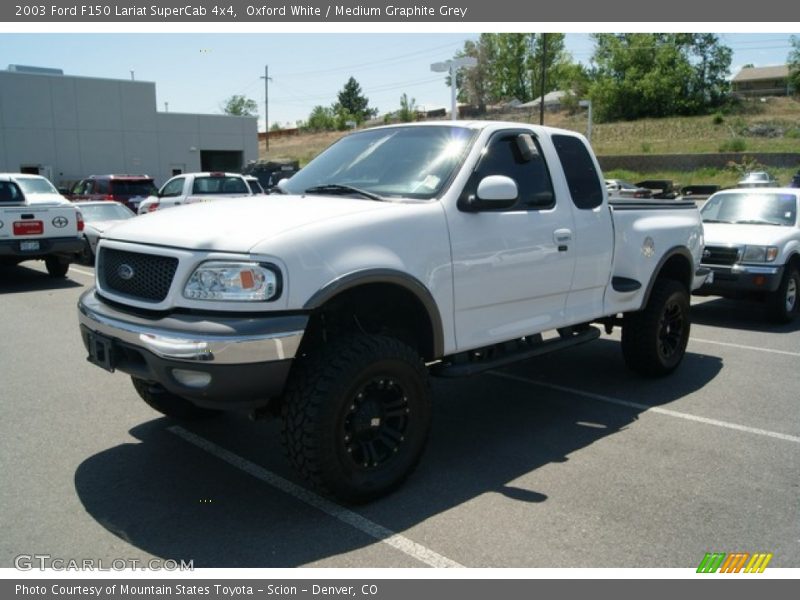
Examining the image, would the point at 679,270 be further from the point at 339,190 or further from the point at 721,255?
the point at 339,190

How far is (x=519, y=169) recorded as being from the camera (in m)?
5.00

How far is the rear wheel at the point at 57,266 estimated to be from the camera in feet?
41.1

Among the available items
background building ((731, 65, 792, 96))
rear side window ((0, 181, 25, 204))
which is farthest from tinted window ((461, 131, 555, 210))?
background building ((731, 65, 792, 96))

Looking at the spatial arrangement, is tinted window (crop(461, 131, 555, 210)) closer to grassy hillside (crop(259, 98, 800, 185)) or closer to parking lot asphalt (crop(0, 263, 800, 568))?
parking lot asphalt (crop(0, 263, 800, 568))

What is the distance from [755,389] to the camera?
247 inches

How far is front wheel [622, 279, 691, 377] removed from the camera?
6.25 meters

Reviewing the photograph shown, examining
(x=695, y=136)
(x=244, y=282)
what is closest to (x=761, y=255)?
(x=244, y=282)

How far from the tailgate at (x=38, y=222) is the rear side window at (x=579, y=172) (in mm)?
9391

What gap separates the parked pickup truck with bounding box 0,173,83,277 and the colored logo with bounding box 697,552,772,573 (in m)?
11.2

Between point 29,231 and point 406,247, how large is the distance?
9.69 metres

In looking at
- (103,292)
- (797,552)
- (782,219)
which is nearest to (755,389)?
(797,552)

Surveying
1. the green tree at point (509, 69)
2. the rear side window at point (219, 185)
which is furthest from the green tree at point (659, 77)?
the rear side window at point (219, 185)

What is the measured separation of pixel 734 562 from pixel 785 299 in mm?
6784

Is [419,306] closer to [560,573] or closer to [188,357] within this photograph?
[188,357]
